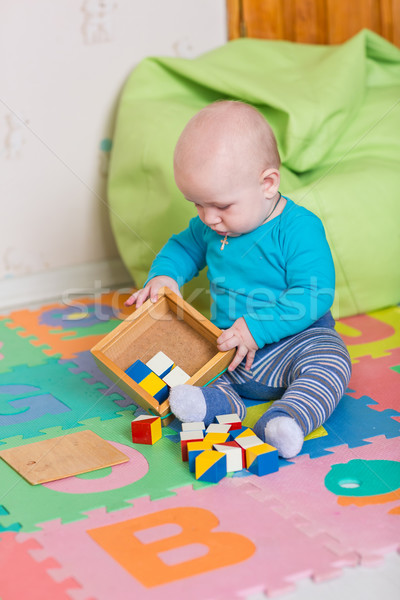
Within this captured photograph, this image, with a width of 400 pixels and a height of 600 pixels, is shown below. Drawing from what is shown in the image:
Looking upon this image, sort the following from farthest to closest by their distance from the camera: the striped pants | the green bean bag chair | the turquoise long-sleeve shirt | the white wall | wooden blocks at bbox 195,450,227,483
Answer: the white wall → the green bean bag chair → the turquoise long-sleeve shirt → the striped pants → wooden blocks at bbox 195,450,227,483

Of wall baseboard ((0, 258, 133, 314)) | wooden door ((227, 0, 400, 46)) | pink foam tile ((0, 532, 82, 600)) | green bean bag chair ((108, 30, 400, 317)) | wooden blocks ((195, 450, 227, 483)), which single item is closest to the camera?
pink foam tile ((0, 532, 82, 600))

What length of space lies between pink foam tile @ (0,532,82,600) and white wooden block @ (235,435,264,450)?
29cm

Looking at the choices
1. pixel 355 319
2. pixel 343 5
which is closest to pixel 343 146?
pixel 355 319

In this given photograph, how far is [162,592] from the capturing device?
2.31ft

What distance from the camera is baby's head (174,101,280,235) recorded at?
3.44 feet

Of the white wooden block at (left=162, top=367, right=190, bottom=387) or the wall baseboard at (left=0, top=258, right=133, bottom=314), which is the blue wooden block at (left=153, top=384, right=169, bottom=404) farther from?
the wall baseboard at (left=0, top=258, right=133, bottom=314)

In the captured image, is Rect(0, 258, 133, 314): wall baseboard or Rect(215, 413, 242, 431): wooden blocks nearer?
Rect(215, 413, 242, 431): wooden blocks

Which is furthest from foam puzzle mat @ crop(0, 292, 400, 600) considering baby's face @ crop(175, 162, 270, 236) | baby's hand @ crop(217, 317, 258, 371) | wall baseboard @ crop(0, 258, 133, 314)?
wall baseboard @ crop(0, 258, 133, 314)

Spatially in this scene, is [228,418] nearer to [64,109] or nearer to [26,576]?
[26,576]

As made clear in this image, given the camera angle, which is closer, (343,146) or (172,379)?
(172,379)

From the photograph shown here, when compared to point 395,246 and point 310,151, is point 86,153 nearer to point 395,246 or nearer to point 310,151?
point 310,151

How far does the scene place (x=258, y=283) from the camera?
1.18m

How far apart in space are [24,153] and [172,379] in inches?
34.7

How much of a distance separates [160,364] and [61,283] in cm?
80
